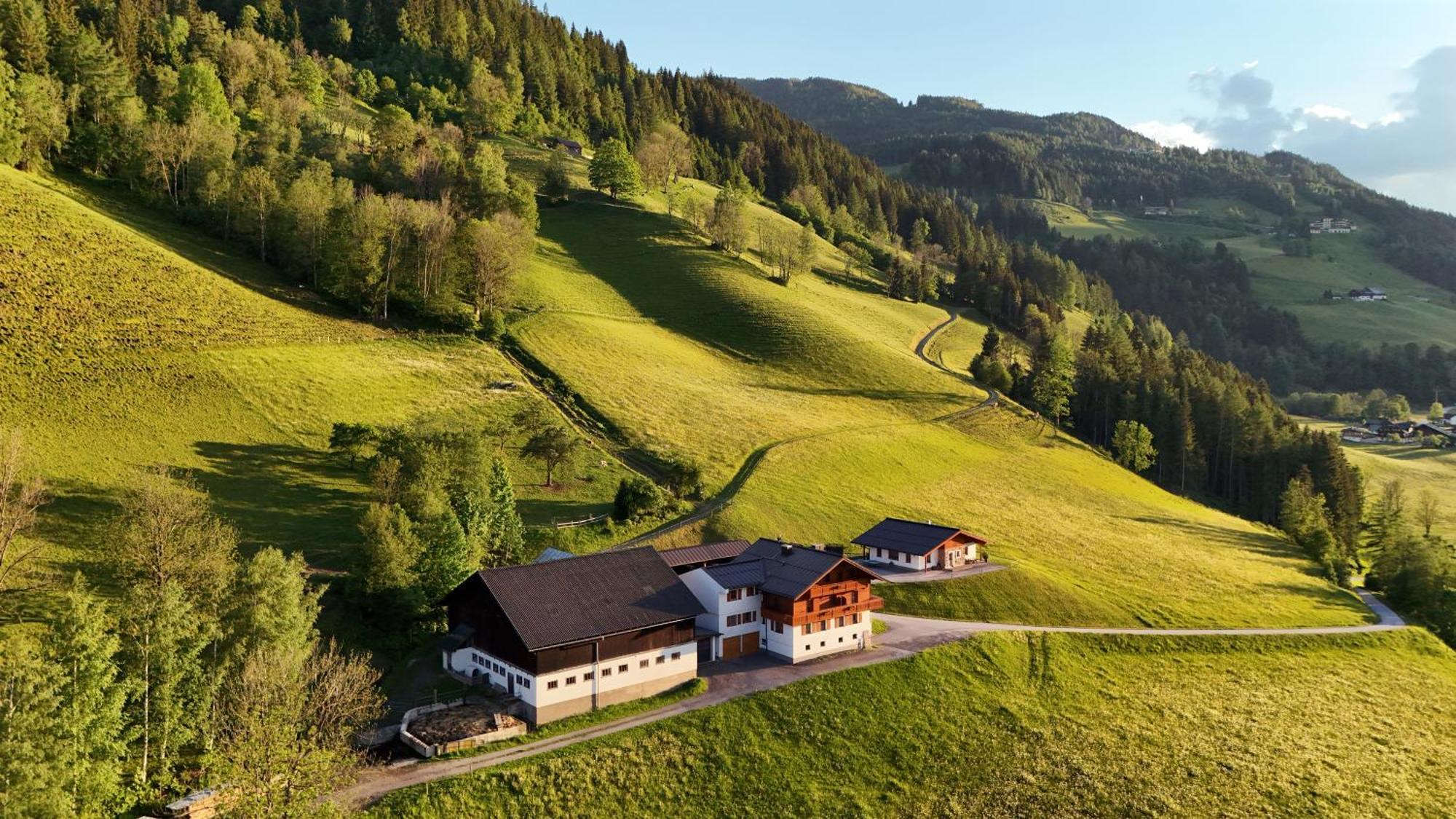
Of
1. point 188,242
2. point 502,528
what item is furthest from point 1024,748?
point 188,242

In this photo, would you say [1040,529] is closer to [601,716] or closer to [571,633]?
[601,716]

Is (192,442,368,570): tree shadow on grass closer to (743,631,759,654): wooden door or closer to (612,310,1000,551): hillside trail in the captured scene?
(612,310,1000,551): hillside trail

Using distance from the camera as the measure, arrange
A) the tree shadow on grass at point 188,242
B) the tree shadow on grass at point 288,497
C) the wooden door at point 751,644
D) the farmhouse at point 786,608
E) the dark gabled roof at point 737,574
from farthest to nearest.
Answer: the tree shadow on grass at point 188,242 < the wooden door at point 751,644 < the tree shadow on grass at point 288,497 < the dark gabled roof at point 737,574 < the farmhouse at point 786,608

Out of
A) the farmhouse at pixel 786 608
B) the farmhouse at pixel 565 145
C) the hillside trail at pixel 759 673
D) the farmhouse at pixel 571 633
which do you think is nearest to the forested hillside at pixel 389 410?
the hillside trail at pixel 759 673

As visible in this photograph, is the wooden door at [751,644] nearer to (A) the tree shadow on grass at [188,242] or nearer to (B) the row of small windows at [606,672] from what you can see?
(B) the row of small windows at [606,672]

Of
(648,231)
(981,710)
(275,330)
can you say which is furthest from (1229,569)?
(648,231)

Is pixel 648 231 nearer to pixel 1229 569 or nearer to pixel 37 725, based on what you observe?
pixel 1229 569
